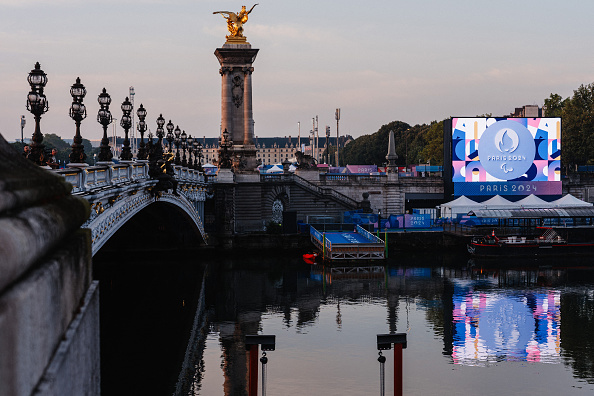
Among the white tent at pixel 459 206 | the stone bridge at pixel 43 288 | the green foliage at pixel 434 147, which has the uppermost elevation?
the green foliage at pixel 434 147

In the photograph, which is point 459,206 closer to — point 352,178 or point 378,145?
point 352,178

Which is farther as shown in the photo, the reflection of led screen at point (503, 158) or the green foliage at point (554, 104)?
the green foliage at point (554, 104)

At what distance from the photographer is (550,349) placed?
36.6m

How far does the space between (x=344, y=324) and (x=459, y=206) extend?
3584 cm

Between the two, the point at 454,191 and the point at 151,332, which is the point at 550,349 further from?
the point at 454,191

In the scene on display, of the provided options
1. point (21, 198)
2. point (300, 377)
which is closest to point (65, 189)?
point (21, 198)

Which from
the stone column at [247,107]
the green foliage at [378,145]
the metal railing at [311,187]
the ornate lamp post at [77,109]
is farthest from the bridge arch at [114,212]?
the green foliage at [378,145]

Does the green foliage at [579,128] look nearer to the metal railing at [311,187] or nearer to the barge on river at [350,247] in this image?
the metal railing at [311,187]

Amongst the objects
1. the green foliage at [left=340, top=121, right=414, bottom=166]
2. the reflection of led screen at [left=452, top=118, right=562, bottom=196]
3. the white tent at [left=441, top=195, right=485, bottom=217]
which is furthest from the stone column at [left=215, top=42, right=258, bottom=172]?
the green foliage at [left=340, top=121, right=414, bottom=166]

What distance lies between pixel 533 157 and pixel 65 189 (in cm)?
7630

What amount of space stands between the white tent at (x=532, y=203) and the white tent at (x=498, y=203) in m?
0.80

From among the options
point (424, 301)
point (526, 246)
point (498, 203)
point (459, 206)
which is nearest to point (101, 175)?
point (424, 301)

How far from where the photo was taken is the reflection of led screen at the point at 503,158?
77.6m

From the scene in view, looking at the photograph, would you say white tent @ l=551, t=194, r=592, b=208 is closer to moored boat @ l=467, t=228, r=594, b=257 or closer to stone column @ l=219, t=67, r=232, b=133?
moored boat @ l=467, t=228, r=594, b=257
